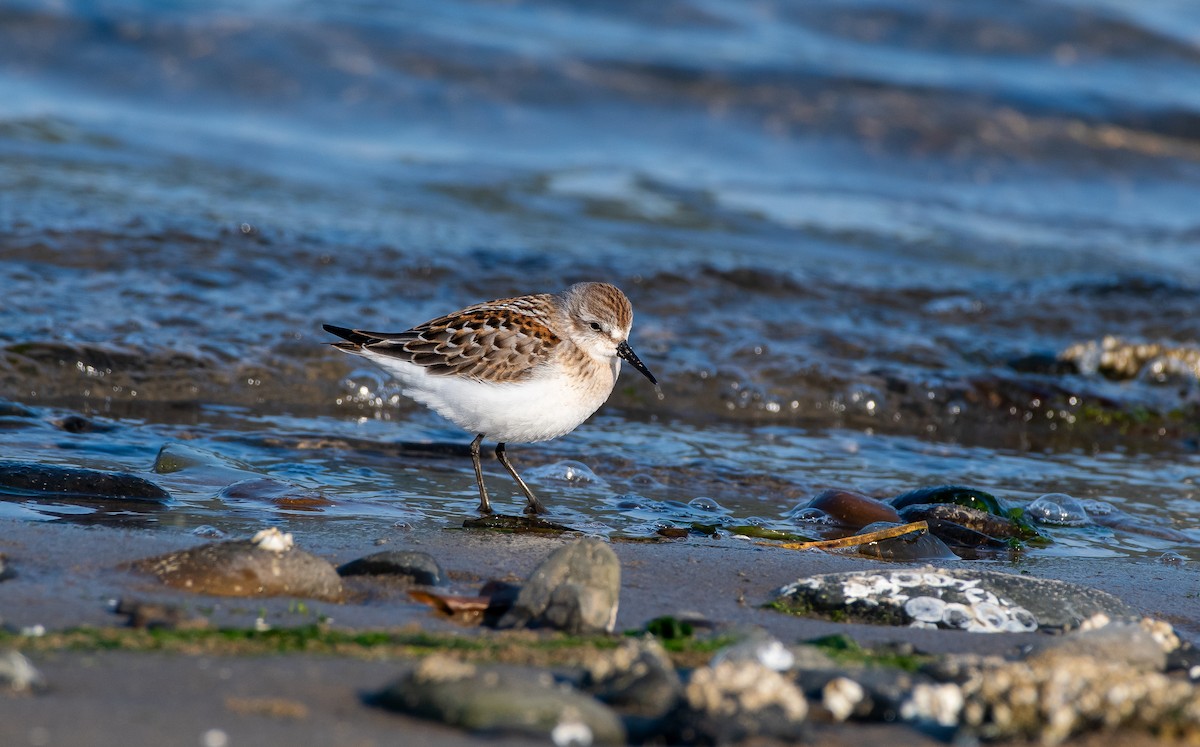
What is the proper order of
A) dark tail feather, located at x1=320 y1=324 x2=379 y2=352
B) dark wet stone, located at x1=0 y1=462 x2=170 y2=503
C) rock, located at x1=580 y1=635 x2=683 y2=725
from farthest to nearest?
dark tail feather, located at x1=320 y1=324 x2=379 y2=352 < dark wet stone, located at x1=0 y1=462 x2=170 y2=503 < rock, located at x1=580 y1=635 x2=683 y2=725

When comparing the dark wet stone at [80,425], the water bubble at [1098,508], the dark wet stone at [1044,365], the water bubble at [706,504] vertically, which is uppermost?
the dark wet stone at [1044,365]

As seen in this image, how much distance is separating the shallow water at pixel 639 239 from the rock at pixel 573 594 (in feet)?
4.61

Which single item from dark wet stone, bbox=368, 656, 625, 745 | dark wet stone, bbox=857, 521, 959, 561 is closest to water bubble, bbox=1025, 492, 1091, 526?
dark wet stone, bbox=857, 521, 959, 561

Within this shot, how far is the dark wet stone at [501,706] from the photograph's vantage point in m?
2.93

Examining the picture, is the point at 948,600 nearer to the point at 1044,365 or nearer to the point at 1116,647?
the point at 1116,647

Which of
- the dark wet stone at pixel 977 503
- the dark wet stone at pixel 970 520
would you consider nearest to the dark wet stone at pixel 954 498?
the dark wet stone at pixel 977 503

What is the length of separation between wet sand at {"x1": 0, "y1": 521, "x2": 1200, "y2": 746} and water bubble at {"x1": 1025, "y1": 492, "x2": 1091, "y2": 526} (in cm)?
69

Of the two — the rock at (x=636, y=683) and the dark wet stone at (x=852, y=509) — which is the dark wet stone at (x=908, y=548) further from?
the rock at (x=636, y=683)

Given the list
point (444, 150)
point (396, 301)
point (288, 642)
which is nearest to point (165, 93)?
point (444, 150)

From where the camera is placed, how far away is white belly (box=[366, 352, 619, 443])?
5934 millimetres

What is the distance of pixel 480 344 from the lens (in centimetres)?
612

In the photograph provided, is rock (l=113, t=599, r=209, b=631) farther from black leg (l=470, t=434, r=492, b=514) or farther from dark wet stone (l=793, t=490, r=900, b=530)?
dark wet stone (l=793, t=490, r=900, b=530)

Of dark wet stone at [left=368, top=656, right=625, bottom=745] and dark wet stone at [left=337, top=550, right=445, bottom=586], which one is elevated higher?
dark wet stone at [left=368, top=656, right=625, bottom=745]

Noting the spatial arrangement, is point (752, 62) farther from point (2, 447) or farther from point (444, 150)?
point (2, 447)
